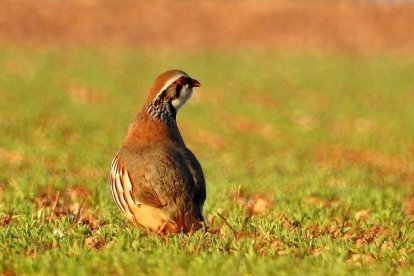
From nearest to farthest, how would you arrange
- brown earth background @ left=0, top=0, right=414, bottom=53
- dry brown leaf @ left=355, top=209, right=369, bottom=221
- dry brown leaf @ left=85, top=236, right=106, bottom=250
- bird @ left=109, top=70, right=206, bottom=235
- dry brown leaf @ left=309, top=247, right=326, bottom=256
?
dry brown leaf @ left=309, top=247, right=326, bottom=256, dry brown leaf @ left=85, top=236, right=106, bottom=250, bird @ left=109, top=70, right=206, bottom=235, dry brown leaf @ left=355, top=209, right=369, bottom=221, brown earth background @ left=0, top=0, right=414, bottom=53

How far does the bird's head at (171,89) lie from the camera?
30.0 feet

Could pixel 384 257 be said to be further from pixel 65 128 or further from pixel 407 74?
pixel 407 74

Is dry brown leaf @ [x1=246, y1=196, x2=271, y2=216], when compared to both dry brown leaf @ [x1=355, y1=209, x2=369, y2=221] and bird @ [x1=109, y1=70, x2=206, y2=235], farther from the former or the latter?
bird @ [x1=109, y1=70, x2=206, y2=235]

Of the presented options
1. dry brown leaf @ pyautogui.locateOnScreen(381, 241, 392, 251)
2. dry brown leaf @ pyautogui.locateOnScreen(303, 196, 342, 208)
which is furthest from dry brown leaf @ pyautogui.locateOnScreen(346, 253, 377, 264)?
dry brown leaf @ pyautogui.locateOnScreen(303, 196, 342, 208)

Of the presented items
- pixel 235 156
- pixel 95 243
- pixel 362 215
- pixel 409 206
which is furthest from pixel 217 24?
pixel 95 243

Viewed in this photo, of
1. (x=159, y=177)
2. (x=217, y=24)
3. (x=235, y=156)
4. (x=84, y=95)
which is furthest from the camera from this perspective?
(x=217, y=24)

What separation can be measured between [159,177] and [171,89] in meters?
1.01

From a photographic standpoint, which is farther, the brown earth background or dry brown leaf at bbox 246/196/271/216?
the brown earth background

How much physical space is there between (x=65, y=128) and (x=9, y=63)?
47.1 ft

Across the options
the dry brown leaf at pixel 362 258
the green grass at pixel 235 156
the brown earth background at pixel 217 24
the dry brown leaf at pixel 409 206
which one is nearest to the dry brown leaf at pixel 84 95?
the green grass at pixel 235 156

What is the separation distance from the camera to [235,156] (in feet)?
66.1

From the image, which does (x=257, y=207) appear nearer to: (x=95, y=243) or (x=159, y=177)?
(x=159, y=177)

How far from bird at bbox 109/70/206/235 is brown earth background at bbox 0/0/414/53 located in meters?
42.6

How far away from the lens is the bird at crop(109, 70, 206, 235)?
8.45 meters
